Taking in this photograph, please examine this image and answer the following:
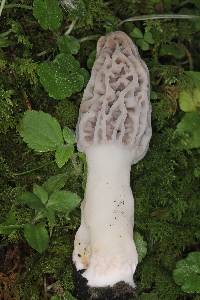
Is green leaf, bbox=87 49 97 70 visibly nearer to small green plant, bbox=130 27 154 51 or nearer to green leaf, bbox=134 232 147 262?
small green plant, bbox=130 27 154 51

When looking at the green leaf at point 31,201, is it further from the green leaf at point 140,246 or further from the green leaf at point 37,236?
the green leaf at point 140,246

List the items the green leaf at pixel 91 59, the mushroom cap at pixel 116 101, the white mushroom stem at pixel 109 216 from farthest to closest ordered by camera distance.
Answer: the green leaf at pixel 91 59 → the mushroom cap at pixel 116 101 → the white mushroom stem at pixel 109 216

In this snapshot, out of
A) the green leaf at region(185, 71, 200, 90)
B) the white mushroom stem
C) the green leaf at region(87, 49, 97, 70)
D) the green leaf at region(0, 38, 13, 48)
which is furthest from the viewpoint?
the green leaf at region(185, 71, 200, 90)

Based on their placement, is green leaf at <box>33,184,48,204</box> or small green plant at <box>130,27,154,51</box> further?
small green plant at <box>130,27,154,51</box>

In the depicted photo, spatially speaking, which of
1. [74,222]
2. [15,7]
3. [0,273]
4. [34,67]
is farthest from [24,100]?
[0,273]

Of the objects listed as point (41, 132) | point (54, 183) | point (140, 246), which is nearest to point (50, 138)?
point (41, 132)

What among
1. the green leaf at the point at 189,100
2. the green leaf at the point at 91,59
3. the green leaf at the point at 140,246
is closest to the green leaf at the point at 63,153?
the green leaf at the point at 91,59

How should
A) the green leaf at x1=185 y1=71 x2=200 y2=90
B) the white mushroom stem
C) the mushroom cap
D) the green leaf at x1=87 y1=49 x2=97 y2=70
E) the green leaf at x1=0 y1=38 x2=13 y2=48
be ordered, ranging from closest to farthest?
the white mushroom stem → the mushroom cap → the green leaf at x1=0 y1=38 x2=13 y2=48 → the green leaf at x1=87 y1=49 x2=97 y2=70 → the green leaf at x1=185 y1=71 x2=200 y2=90

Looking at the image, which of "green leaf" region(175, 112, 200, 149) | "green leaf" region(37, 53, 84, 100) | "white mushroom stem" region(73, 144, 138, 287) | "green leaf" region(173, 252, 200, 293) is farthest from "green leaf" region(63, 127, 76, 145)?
"green leaf" region(173, 252, 200, 293)
